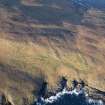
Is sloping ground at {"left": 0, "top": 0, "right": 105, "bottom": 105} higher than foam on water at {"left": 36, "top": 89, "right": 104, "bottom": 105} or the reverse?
higher

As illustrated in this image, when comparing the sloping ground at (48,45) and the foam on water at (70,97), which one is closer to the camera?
the foam on water at (70,97)

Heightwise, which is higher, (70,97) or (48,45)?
(48,45)

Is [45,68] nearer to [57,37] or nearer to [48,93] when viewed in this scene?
[48,93]

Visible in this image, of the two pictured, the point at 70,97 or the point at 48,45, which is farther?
the point at 48,45

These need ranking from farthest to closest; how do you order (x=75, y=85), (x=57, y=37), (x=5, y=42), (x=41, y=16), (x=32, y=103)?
(x=41, y=16) < (x=57, y=37) < (x=5, y=42) < (x=75, y=85) < (x=32, y=103)

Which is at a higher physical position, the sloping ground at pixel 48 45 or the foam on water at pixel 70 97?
the sloping ground at pixel 48 45

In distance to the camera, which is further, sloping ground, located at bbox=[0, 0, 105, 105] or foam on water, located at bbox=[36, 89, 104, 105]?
sloping ground, located at bbox=[0, 0, 105, 105]

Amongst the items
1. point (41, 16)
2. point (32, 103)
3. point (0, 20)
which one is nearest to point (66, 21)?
point (41, 16)

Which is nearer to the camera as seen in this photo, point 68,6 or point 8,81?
point 8,81
